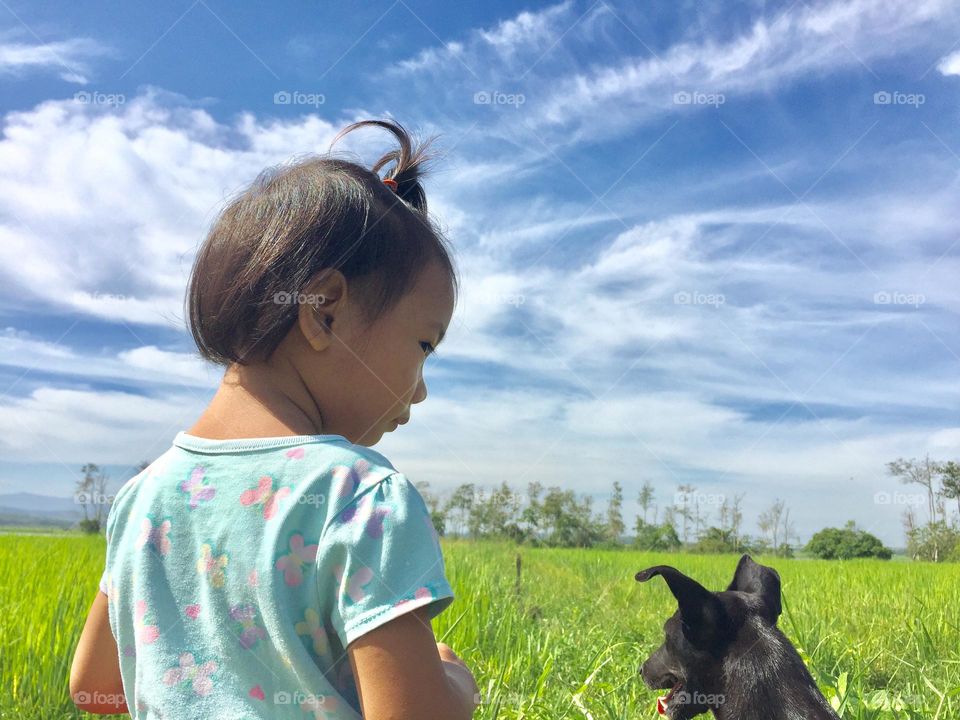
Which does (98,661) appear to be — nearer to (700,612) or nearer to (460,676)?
(460,676)

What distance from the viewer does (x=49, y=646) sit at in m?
3.81

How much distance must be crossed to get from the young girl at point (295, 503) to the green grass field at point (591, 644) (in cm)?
209

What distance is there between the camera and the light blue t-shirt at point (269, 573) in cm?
125

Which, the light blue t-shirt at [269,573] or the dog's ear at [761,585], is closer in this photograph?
the light blue t-shirt at [269,573]

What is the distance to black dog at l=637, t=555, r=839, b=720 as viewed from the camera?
8.50 ft

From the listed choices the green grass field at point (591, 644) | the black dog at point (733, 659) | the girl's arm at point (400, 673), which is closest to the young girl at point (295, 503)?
the girl's arm at point (400, 673)

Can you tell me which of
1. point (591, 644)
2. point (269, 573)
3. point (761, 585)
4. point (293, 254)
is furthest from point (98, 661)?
point (591, 644)

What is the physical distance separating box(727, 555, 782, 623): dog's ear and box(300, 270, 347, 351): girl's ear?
2.05 metres

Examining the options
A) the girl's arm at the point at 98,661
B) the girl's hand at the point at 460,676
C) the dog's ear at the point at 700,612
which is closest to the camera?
the girl's hand at the point at 460,676

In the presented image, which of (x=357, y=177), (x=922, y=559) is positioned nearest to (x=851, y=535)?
(x=922, y=559)

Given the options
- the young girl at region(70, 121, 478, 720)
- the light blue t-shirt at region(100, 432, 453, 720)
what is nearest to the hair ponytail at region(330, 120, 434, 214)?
the young girl at region(70, 121, 478, 720)

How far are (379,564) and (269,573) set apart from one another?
0.68ft

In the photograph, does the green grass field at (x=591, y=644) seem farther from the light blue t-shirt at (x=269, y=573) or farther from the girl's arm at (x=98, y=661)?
the light blue t-shirt at (x=269, y=573)

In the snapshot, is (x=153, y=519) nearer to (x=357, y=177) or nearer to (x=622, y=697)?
(x=357, y=177)
